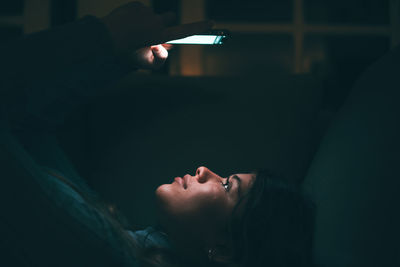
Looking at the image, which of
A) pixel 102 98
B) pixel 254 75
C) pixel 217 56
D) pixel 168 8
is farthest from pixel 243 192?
pixel 217 56

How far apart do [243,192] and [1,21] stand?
1627 mm

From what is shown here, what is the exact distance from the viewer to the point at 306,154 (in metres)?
1.08

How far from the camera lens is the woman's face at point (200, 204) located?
0.85 m

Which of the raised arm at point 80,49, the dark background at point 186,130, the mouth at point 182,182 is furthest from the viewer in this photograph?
the dark background at point 186,130

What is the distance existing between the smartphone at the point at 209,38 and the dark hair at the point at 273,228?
0.46m

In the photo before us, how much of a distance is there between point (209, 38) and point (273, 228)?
0.60 m

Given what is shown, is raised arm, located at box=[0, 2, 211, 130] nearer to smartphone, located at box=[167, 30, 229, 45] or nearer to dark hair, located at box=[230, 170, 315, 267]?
smartphone, located at box=[167, 30, 229, 45]

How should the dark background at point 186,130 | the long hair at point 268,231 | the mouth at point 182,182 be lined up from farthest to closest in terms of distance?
the dark background at point 186,130 → the mouth at point 182,182 → the long hair at point 268,231

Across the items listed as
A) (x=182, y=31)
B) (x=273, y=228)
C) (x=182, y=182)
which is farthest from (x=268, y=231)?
(x=182, y=31)

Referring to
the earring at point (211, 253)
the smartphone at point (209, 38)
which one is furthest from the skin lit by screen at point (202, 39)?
the earring at point (211, 253)

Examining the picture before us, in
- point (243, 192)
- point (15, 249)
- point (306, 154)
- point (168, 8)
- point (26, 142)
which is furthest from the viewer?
point (168, 8)

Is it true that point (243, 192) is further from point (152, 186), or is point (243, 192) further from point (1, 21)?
point (1, 21)

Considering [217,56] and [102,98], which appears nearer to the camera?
[102,98]

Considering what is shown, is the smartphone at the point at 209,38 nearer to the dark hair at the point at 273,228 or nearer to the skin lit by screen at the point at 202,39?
the skin lit by screen at the point at 202,39
